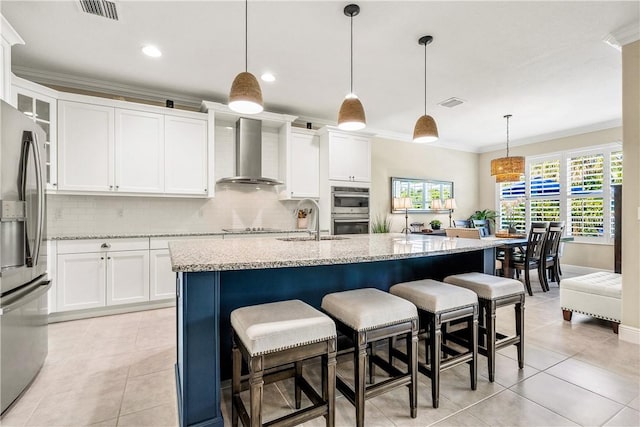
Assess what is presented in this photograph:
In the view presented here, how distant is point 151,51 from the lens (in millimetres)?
2941

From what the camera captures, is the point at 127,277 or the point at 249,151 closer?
the point at 127,277

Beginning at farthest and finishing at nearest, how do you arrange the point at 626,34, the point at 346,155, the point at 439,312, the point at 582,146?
1. the point at 582,146
2. the point at 346,155
3. the point at 626,34
4. the point at 439,312

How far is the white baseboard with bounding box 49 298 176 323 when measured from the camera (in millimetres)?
3223

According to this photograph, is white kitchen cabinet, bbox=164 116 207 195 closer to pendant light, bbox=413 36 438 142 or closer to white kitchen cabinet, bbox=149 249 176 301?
white kitchen cabinet, bbox=149 249 176 301

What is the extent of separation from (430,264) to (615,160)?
523 centimetres

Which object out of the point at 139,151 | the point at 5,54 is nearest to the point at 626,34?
the point at 139,151

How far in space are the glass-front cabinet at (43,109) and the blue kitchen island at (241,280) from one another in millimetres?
2390

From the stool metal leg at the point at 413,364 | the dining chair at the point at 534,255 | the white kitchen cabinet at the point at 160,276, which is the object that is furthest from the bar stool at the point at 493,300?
the white kitchen cabinet at the point at 160,276

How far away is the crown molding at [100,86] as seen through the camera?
3340 millimetres

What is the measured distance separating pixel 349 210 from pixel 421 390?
3.14m

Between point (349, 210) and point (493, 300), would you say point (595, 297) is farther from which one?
point (349, 210)

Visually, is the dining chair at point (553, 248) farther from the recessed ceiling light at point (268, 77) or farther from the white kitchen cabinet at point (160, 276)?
the white kitchen cabinet at point (160, 276)

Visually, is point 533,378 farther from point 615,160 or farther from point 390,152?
point 615,160

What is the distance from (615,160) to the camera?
532 centimetres
